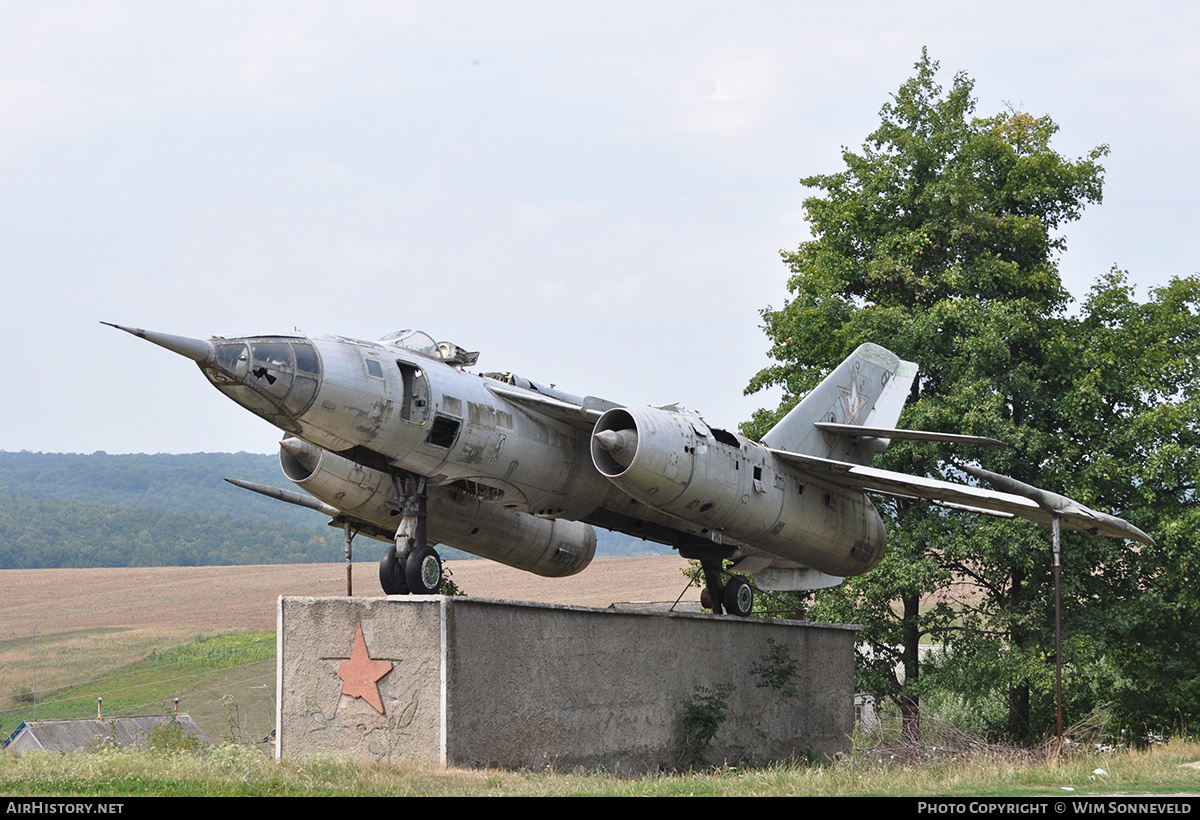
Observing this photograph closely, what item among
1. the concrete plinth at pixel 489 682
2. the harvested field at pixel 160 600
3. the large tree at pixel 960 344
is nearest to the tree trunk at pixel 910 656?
the large tree at pixel 960 344

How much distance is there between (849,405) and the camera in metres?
19.8

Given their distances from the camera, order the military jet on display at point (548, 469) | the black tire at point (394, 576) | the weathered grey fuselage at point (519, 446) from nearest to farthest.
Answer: the weathered grey fuselage at point (519, 446)
the military jet on display at point (548, 469)
the black tire at point (394, 576)

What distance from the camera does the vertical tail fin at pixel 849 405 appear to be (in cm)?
1848

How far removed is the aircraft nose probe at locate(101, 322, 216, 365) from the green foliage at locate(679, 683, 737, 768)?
7.85 meters

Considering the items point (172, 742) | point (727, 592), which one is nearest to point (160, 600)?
point (172, 742)

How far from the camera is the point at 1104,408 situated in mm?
24234

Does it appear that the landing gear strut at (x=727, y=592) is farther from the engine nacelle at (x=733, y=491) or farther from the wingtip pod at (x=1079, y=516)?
the wingtip pod at (x=1079, y=516)

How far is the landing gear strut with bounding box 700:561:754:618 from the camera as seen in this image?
18.1 m

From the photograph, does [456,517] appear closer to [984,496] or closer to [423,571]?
[423,571]

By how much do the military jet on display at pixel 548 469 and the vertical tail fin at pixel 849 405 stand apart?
0.13 ft

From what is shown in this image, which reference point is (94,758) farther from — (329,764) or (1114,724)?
(1114,724)

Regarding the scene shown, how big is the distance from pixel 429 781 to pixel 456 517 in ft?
20.2

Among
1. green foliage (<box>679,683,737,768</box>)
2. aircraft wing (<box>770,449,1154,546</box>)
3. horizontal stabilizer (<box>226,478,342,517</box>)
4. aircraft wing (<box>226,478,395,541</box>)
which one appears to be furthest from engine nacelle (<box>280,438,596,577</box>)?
aircraft wing (<box>770,449,1154,546</box>)

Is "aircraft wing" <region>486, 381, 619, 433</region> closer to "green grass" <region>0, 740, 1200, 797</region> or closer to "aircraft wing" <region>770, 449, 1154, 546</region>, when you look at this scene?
"aircraft wing" <region>770, 449, 1154, 546</region>
